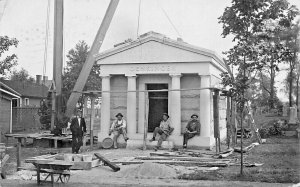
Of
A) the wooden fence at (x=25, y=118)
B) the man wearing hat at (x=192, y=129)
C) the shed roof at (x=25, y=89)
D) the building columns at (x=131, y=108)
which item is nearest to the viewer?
the man wearing hat at (x=192, y=129)

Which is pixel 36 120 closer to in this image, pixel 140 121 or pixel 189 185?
pixel 140 121

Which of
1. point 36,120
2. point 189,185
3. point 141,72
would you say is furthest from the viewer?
point 36,120

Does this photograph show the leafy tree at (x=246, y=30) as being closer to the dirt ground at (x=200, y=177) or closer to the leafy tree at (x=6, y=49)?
the dirt ground at (x=200, y=177)

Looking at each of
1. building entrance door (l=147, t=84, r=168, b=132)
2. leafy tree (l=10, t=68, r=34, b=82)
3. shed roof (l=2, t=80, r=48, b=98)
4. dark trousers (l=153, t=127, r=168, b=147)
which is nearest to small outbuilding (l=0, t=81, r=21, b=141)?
shed roof (l=2, t=80, r=48, b=98)

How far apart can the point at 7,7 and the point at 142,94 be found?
7.73 m

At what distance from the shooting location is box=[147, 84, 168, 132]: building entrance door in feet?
63.1

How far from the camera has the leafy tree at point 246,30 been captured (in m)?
10.3

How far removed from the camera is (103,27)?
19266mm

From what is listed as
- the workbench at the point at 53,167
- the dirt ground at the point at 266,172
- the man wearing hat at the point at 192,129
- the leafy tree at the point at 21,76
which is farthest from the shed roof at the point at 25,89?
the workbench at the point at 53,167

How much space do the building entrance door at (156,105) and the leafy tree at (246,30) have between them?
28.2ft

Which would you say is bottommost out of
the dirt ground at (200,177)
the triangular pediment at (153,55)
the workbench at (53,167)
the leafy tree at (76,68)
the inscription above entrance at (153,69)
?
the dirt ground at (200,177)

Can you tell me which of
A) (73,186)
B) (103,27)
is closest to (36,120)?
(103,27)

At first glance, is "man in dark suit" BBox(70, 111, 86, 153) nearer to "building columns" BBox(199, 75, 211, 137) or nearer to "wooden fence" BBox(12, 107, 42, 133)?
"building columns" BBox(199, 75, 211, 137)

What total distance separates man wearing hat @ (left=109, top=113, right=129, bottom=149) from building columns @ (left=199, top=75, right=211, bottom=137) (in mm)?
3526
